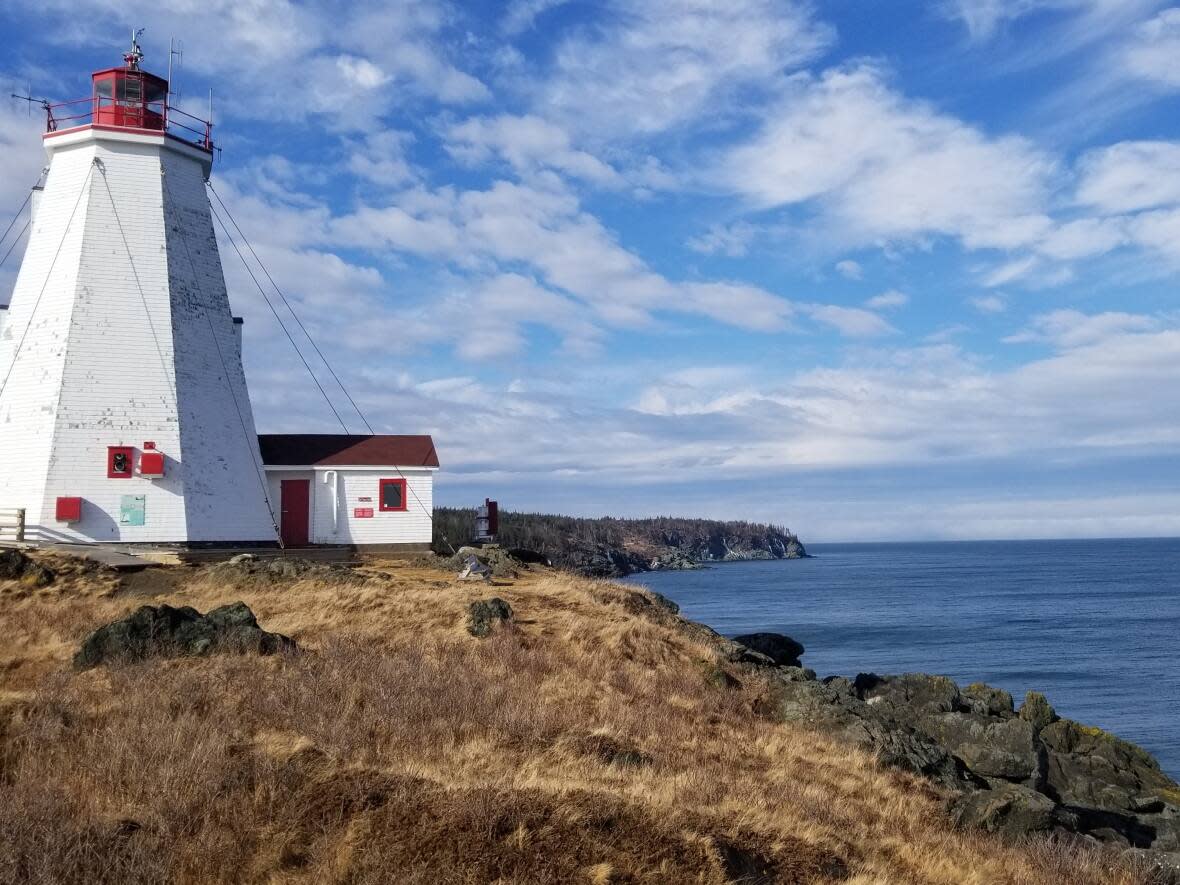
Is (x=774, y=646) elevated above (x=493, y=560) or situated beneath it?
situated beneath

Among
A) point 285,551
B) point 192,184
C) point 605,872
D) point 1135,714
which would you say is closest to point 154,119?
point 192,184

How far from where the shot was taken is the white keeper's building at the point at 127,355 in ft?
79.6

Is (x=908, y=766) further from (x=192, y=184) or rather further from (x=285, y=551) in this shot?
(x=192, y=184)

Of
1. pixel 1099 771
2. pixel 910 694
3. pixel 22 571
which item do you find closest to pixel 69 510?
pixel 22 571

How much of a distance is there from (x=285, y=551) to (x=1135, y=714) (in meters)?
28.4

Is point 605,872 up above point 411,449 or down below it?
below

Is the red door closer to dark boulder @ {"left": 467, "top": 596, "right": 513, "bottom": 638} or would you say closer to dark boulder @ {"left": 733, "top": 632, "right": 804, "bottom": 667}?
dark boulder @ {"left": 467, "top": 596, "right": 513, "bottom": 638}

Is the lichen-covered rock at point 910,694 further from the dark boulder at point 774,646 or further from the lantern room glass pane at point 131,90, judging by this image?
the lantern room glass pane at point 131,90

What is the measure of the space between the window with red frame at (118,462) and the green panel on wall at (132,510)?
22.1 inches

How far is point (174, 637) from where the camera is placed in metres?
14.4

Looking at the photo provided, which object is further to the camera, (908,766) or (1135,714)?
(1135,714)

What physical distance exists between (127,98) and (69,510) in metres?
11.6

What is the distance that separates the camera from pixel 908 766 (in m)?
15.0

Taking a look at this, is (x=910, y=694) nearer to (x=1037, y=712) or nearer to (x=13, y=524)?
(x=1037, y=712)
